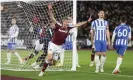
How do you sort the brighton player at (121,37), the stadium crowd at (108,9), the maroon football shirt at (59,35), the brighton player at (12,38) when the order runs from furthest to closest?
the stadium crowd at (108,9)
the brighton player at (12,38)
the brighton player at (121,37)
the maroon football shirt at (59,35)

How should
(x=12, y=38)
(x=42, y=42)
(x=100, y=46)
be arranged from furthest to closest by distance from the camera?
(x=12, y=38) → (x=42, y=42) → (x=100, y=46)

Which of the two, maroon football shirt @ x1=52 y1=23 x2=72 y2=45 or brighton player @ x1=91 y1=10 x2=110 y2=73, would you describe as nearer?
maroon football shirt @ x1=52 y1=23 x2=72 y2=45

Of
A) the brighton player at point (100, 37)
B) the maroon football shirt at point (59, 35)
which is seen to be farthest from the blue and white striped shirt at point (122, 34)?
the maroon football shirt at point (59, 35)

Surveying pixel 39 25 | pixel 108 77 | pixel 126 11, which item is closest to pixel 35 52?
pixel 39 25

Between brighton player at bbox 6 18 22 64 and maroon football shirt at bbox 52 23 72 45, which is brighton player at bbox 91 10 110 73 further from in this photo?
brighton player at bbox 6 18 22 64

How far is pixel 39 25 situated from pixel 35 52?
3.41 feet

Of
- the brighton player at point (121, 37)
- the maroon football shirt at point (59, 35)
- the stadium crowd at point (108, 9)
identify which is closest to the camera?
the maroon football shirt at point (59, 35)

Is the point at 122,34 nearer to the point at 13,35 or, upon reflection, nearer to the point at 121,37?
the point at 121,37

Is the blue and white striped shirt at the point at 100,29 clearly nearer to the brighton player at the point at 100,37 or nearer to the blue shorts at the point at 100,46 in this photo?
the brighton player at the point at 100,37

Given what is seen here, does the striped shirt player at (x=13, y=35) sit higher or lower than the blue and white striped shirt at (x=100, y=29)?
lower

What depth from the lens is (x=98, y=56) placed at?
12.7 meters

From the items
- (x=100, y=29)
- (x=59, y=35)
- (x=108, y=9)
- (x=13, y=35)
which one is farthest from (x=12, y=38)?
(x=108, y=9)

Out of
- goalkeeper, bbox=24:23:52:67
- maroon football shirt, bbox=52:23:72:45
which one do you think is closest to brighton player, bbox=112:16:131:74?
maroon football shirt, bbox=52:23:72:45

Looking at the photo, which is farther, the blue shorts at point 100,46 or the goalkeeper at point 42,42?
the goalkeeper at point 42,42
